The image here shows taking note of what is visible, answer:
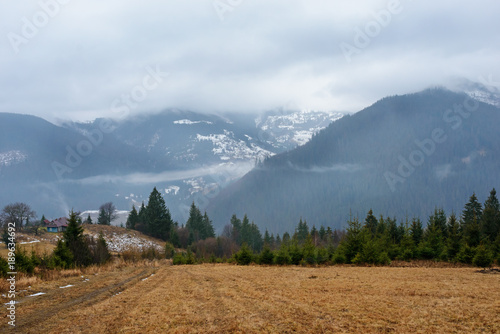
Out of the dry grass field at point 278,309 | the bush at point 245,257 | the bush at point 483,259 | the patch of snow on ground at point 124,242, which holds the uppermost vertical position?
the dry grass field at point 278,309

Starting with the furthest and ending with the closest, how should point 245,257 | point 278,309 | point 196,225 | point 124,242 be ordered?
point 196,225 → point 124,242 → point 245,257 → point 278,309

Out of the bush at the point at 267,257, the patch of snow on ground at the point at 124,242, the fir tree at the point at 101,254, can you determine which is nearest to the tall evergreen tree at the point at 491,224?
the bush at the point at 267,257

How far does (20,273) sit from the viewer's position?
24641 mm

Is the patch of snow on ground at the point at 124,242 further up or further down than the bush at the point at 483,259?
further down

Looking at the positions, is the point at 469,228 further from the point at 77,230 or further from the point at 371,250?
the point at 77,230

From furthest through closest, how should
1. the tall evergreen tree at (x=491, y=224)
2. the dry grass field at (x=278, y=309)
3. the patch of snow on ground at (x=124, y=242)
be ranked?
the patch of snow on ground at (x=124, y=242) → the tall evergreen tree at (x=491, y=224) → the dry grass field at (x=278, y=309)

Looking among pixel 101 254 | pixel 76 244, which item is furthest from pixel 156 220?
pixel 76 244

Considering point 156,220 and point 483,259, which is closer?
point 483,259

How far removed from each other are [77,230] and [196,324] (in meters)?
34.0

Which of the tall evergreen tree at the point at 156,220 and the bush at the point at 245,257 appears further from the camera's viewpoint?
the tall evergreen tree at the point at 156,220

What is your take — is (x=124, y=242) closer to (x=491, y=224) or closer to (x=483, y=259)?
(x=491, y=224)

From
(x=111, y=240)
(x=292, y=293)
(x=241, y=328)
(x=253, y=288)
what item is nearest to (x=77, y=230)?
(x=253, y=288)

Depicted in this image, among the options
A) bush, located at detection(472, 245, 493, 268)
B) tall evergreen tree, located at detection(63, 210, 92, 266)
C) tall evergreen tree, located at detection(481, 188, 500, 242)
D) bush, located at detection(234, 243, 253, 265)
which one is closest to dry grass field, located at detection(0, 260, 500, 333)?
bush, located at detection(472, 245, 493, 268)

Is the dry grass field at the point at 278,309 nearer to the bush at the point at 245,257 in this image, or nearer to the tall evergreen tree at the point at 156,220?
the bush at the point at 245,257
